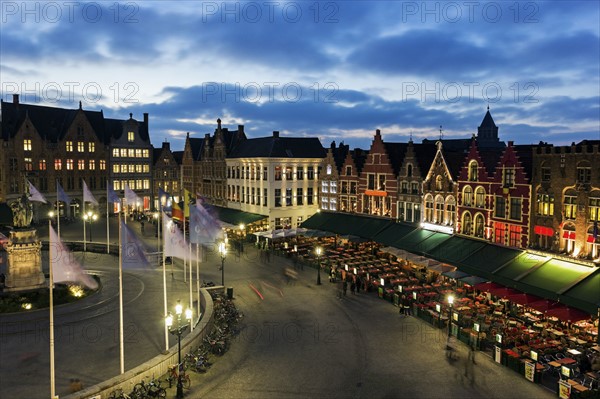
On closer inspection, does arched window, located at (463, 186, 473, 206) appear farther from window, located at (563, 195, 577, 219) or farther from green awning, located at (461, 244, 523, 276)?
window, located at (563, 195, 577, 219)

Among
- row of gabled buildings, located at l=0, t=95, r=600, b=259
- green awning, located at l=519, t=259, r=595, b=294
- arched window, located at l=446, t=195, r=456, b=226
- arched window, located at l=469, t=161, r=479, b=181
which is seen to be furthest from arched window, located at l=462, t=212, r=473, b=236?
green awning, located at l=519, t=259, r=595, b=294

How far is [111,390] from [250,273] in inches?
932

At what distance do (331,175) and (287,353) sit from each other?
1376 inches

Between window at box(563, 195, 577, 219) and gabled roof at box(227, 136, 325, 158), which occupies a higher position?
gabled roof at box(227, 136, 325, 158)

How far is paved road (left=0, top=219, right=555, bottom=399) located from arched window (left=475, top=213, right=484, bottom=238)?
33.8ft

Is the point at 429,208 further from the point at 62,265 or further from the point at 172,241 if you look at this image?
the point at 62,265

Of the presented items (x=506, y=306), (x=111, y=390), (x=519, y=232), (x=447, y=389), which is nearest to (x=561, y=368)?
(x=447, y=389)

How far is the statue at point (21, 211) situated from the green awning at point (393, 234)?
2976 cm

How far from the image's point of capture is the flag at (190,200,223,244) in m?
29.1

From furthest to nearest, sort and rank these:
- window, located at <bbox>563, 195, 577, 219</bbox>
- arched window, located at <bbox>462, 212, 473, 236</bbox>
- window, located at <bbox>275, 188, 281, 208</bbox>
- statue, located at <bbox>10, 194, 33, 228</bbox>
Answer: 1. window, located at <bbox>275, 188, 281, 208</bbox>
2. arched window, located at <bbox>462, 212, 473, 236</bbox>
3. statue, located at <bbox>10, 194, 33, 228</bbox>
4. window, located at <bbox>563, 195, 577, 219</bbox>

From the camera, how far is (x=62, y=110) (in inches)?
3068

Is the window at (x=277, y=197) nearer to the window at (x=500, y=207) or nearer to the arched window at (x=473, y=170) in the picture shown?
the arched window at (x=473, y=170)

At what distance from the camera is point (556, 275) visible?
93.3ft

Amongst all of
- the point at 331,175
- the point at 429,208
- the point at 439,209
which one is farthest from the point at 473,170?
the point at 331,175
